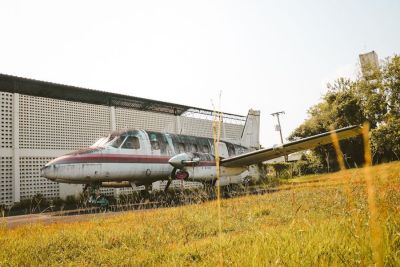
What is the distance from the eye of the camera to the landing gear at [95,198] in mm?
11281

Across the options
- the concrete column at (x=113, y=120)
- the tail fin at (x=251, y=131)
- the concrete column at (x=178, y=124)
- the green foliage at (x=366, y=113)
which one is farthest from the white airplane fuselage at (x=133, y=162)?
the green foliage at (x=366, y=113)

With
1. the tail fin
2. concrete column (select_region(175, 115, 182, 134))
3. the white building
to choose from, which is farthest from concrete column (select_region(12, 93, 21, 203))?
the tail fin

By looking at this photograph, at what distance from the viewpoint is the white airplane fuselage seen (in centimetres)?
1059

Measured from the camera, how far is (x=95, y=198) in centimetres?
1159

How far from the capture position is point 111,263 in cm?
328

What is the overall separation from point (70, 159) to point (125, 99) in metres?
14.3

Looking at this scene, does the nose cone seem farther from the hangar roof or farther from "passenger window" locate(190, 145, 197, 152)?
the hangar roof

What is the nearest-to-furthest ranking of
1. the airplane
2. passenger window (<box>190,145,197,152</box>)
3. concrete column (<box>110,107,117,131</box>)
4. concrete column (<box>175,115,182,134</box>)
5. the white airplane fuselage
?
the white airplane fuselage < the airplane < passenger window (<box>190,145,197,152</box>) < concrete column (<box>110,107,117,131</box>) < concrete column (<box>175,115,182,134</box>)

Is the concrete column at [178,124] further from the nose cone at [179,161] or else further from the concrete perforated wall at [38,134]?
the nose cone at [179,161]

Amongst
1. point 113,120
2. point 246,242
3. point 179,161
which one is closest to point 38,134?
point 113,120

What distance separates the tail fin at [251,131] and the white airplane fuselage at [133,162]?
637cm

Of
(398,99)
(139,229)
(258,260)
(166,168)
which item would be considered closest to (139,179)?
(166,168)

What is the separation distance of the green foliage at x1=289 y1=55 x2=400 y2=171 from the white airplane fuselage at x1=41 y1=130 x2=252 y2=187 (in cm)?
2232

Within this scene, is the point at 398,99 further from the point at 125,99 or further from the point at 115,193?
the point at 115,193
